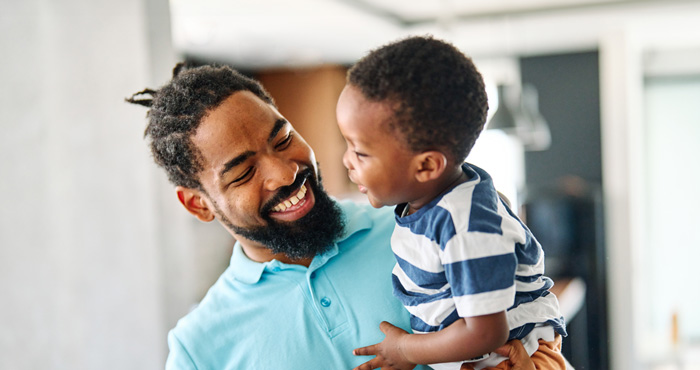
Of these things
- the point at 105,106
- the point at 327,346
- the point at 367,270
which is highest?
the point at 105,106

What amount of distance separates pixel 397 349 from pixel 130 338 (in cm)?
147

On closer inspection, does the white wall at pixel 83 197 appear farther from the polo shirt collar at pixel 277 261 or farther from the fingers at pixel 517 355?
the fingers at pixel 517 355

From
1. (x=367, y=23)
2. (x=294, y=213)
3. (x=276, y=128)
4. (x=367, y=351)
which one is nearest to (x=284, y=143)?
(x=276, y=128)

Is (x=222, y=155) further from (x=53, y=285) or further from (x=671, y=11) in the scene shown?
(x=671, y=11)

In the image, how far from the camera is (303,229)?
48.5 inches

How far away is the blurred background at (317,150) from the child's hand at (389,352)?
48cm

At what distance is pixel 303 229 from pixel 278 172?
129mm

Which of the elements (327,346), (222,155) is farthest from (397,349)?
(222,155)

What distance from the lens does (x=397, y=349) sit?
100 cm

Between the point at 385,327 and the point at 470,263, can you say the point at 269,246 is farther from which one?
the point at 470,263

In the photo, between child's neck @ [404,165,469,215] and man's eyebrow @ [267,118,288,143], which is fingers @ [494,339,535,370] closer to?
child's neck @ [404,165,469,215]

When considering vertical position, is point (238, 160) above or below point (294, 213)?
above

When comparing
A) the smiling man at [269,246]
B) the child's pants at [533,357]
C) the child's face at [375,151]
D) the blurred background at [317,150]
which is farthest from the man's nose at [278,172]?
the blurred background at [317,150]

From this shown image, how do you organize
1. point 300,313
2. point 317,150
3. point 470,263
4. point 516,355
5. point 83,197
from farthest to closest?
point 317,150
point 83,197
point 300,313
point 516,355
point 470,263
